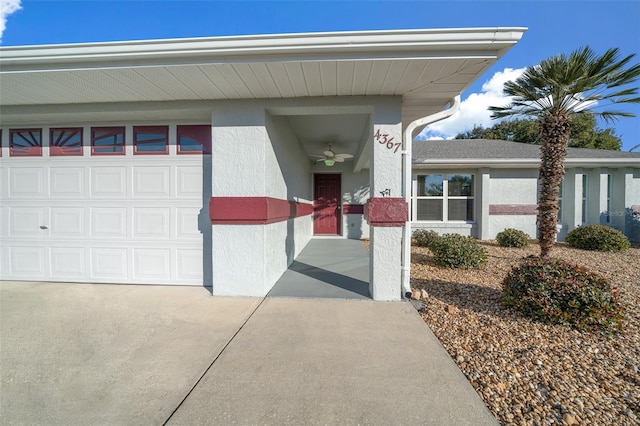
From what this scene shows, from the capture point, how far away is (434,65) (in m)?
2.85

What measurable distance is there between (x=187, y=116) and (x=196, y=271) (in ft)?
8.20

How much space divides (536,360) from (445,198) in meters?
7.67

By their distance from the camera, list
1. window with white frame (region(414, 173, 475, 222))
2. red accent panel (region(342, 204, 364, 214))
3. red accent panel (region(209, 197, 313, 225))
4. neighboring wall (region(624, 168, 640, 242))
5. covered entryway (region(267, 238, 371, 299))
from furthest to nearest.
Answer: red accent panel (region(342, 204, 364, 214))
window with white frame (region(414, 173, 475, 222))
neighboring wall (region(624, 168, 640, 242))
covered entryway (region(267, 238, 371, 299))
red accent panel (region(209, 197, 313, 225))

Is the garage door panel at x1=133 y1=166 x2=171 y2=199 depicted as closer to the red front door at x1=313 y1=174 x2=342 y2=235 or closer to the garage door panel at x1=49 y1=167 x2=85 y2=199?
the garage door panel at x1=49 y1=167 x2=85 y2=199

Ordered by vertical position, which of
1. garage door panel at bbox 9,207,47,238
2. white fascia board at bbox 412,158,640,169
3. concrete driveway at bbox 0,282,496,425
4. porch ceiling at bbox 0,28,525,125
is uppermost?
porch ceiling at bbox 0,28,525,125

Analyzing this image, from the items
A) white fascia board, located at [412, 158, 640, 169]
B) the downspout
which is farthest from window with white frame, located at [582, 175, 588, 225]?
the downspout

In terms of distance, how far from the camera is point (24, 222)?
171 inches

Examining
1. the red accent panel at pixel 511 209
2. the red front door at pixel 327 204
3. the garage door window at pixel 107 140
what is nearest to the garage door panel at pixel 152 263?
the garage door window at pixel 107 140

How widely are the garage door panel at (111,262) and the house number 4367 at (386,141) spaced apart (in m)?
4.50

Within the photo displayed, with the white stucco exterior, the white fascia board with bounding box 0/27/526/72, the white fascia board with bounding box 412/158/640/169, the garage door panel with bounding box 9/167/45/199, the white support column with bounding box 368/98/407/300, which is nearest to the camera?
the white fascia board with bounding box 0/27/526/72

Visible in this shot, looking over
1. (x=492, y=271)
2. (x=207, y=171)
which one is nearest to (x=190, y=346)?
(x=207, y=171)

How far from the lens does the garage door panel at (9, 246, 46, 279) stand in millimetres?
4336

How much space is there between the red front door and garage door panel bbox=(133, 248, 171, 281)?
6110mm

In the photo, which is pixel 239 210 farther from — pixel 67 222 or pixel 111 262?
pixel 67 222
